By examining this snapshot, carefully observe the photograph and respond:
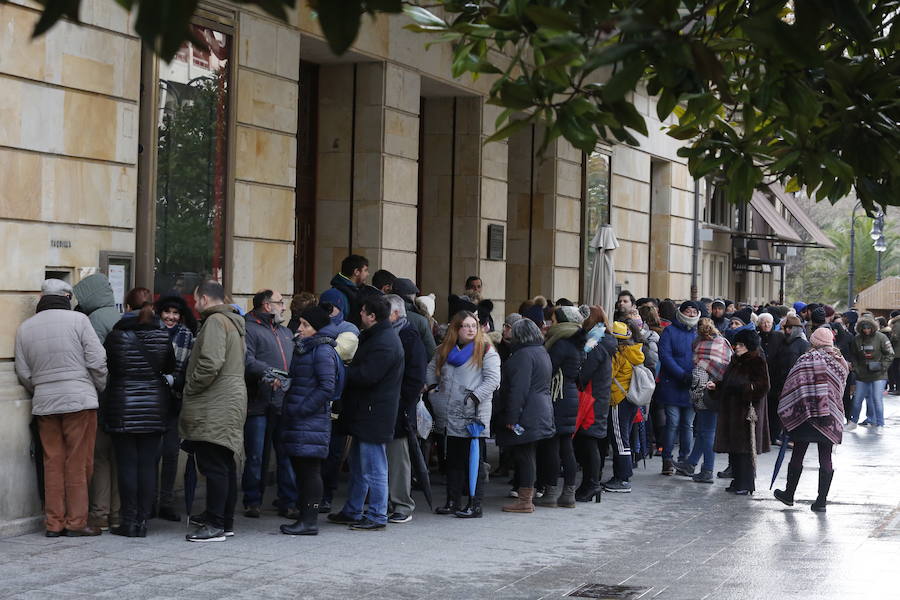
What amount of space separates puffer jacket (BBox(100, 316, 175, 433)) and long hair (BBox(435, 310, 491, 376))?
2.51 metres

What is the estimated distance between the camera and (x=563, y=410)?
1193 cm

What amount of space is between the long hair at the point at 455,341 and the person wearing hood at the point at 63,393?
291cm

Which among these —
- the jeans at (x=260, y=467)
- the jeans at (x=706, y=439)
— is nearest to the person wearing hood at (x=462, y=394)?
the jeans at (x=260, y=467)

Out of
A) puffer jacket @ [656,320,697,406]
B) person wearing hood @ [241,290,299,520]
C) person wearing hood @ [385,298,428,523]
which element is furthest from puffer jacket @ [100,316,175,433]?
puffer jacket @ [656,320,697,406]

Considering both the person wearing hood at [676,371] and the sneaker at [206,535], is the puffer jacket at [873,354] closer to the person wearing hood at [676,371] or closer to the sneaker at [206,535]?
the person wearing hood at [676,371]

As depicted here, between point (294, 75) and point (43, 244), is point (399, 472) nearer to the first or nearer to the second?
point (43, 244)

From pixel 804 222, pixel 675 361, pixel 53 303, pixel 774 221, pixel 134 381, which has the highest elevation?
pixel 804 222

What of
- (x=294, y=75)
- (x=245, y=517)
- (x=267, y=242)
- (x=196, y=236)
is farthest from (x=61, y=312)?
(x=294, y=75)

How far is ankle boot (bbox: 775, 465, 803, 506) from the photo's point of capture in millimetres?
12406

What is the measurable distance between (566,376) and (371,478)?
95.1 inches

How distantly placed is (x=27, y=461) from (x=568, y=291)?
1392 centimetres

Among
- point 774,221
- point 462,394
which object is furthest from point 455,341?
point 774,221

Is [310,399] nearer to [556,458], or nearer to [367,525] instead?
[367,525]

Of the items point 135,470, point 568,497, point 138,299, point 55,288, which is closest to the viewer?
point 135,470
